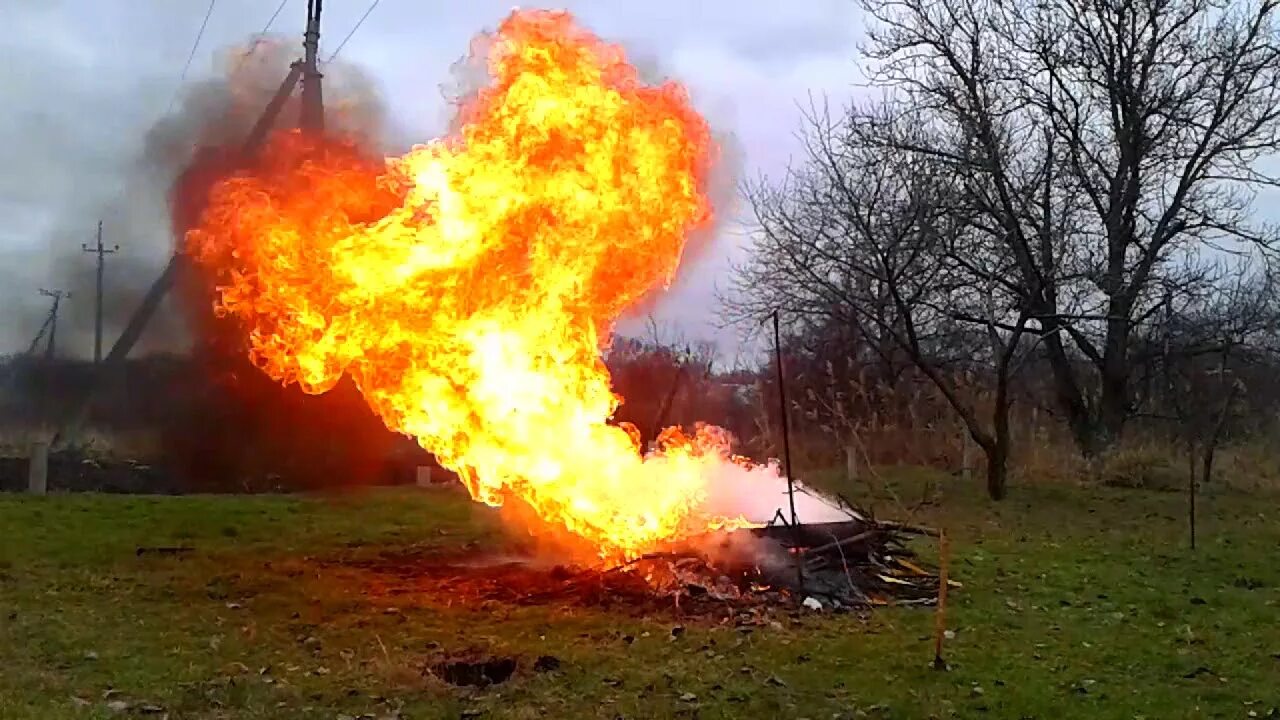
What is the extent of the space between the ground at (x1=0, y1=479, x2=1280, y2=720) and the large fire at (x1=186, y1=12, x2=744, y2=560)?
1578mm

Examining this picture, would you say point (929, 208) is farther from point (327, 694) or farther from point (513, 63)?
point (327, 694)

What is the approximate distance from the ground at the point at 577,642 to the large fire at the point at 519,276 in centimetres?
158

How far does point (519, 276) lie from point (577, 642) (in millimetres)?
3782

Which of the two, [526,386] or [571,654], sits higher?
[526,386]

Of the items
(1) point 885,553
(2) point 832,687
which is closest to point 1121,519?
(1) point 885,553

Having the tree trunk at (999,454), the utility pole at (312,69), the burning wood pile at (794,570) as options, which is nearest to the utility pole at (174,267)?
the utility pole at (312,69)

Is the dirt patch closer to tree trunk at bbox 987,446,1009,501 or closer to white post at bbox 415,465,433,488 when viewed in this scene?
tree trunk at bbox 987,446,1009,501

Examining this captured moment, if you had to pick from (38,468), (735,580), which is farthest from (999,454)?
(38,468)

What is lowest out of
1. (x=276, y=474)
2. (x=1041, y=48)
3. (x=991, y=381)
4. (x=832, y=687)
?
(x=832, y=687)

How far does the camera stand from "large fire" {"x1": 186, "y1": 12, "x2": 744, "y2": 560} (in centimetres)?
1043

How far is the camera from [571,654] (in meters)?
7.79

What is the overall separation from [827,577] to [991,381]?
20263mm

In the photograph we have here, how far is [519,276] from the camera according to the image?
34.4 ft

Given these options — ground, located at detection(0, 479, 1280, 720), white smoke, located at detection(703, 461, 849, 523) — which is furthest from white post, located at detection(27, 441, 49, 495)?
white smoke, located at detection(703, 461, 849, 523)
